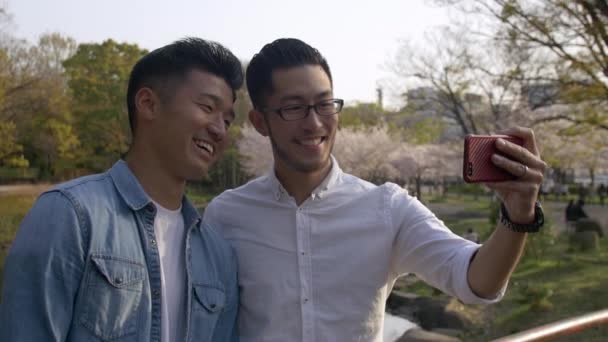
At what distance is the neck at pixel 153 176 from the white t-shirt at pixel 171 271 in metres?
0.03

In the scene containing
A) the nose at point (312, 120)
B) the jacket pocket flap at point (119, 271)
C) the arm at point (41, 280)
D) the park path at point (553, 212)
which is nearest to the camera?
the arm at point (41, 280)

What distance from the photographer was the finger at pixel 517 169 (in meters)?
1.52

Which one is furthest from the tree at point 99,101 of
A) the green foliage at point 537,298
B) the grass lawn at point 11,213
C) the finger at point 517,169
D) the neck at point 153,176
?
the finger at point 517,169

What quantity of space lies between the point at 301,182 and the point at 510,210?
820mm

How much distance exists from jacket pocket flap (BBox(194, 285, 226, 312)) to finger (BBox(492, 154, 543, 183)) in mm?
965

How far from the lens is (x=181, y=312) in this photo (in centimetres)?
182

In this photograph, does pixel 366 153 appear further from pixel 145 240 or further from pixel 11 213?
pixel 145 240

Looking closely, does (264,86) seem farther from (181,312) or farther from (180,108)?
(181,312)

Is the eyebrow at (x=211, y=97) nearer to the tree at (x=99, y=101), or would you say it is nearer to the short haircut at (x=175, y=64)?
the short haircut at (x=175, y=64)

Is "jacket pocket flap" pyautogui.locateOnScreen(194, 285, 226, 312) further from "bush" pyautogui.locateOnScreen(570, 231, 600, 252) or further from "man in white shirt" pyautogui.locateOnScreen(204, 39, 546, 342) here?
"bush" pyautogui.locateOnScreen(570, 231, 600, 252)

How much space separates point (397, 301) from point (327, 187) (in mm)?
9683

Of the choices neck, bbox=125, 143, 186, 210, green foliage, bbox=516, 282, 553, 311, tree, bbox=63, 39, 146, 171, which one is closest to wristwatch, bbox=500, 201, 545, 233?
neck, bbox=125, 143, 186, 210

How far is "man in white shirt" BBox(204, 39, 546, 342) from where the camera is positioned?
2.01 m

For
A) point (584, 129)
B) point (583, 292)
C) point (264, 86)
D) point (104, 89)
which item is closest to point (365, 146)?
point (104, 89)
